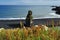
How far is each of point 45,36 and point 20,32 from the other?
687 mm

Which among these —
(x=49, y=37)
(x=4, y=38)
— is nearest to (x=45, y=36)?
(x=49, y=37)

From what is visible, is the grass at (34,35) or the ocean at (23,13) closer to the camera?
the grass at (34,35)

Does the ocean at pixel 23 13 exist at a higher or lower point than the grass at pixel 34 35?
lower

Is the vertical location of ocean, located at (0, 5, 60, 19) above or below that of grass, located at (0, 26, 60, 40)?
below

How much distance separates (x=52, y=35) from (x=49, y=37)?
0.47 ft

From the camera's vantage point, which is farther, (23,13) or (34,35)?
(23,13)

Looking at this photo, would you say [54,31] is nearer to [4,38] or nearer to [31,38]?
[31,38]

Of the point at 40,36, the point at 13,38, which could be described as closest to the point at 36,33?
the point at 40,36

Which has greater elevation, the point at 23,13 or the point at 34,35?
the point at 34,35

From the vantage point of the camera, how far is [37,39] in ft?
15.6

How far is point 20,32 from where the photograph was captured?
17.1ft

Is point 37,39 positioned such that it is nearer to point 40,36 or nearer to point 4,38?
point 40,36

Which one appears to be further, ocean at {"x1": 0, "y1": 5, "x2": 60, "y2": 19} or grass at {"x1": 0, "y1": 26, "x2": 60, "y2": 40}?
ocean at {"x1": 0, "y1": 5, "x2": 60, "y2": 19}

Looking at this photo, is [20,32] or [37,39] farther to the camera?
[20,32]
